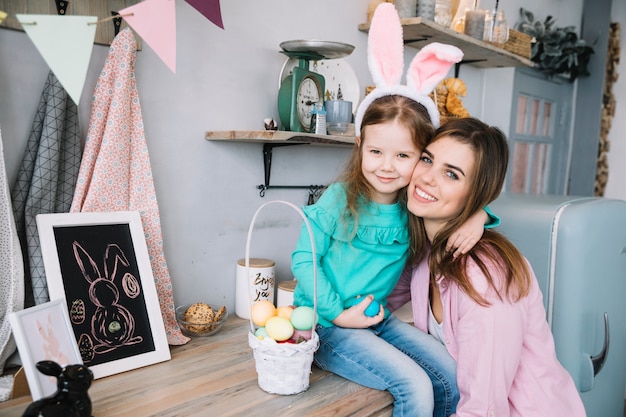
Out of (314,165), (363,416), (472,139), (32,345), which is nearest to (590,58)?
(314,165)

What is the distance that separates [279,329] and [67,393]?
51 cm

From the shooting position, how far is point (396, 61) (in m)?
→ 1.44

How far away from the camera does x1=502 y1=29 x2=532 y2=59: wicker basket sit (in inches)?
103

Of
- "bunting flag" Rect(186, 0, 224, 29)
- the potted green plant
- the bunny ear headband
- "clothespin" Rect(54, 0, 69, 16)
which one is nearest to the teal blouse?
the bunny ear headband

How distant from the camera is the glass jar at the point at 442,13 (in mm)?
2182

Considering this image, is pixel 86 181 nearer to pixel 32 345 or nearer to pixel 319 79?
pixel 32 345

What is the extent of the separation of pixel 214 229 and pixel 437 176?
2.53 feet

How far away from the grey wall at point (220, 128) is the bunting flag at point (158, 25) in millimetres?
324

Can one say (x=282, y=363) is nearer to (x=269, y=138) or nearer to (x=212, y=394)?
(x=212, y=394)

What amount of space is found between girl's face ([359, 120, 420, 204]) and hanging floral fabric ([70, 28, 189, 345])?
1.99ft

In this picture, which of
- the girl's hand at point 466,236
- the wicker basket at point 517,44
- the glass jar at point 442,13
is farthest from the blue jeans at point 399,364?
the wicker basket at point 517,44

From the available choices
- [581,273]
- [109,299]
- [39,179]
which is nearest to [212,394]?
[109,299]

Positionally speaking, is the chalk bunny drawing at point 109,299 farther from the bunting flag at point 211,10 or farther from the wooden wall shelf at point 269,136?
the bunting flag at point 211,10

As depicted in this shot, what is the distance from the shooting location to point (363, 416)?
49.6 inches
